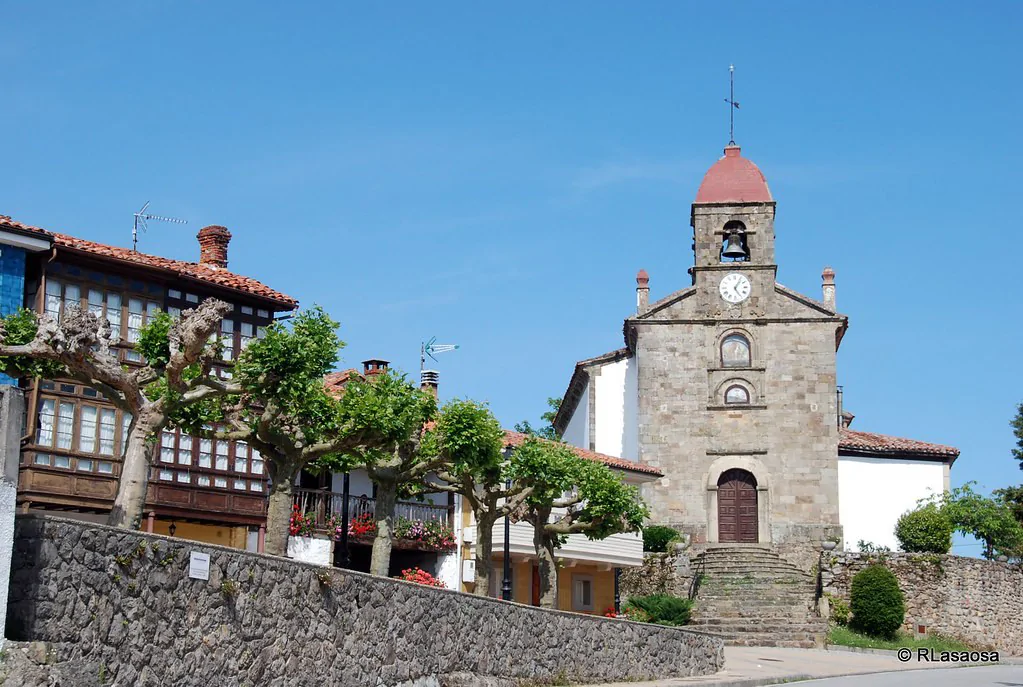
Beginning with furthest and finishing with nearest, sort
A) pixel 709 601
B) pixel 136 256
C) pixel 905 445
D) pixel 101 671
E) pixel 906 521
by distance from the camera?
pixel 905 445
pixel 906 521
pixel 709 601
pixel 136 256
pixel 101 671

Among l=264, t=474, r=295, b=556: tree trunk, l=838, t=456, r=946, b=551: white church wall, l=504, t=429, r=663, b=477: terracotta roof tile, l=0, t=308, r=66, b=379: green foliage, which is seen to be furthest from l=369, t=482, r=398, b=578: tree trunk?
l=838, t=456, r=946, b=551: white church wall

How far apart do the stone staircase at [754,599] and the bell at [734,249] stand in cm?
1029

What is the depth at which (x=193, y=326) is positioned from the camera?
17.9 m

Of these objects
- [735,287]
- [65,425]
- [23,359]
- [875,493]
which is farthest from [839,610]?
[23,359]

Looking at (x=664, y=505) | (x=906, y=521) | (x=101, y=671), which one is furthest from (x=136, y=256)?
(x=906, y=521)

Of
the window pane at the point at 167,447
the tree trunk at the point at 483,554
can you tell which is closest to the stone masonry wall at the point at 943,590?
the tree trunk at the point at 483,554

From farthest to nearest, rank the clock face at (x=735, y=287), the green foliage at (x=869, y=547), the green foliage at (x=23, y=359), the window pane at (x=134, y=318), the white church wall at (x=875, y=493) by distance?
the clock face at (x=735, y=287) → the white church wall at (x=875, y=493) → the green foliage at (x=869, y=547) → the window pane at (x=134, y=318) → the green foliage at (x=23, y=359)

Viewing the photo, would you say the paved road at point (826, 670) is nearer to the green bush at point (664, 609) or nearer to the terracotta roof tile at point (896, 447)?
the green bush at point (664, 609)

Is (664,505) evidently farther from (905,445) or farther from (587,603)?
(905,445)

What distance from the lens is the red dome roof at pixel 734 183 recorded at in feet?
154

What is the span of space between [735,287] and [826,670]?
19677mm

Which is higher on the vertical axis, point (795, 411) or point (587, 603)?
point (795, 411)

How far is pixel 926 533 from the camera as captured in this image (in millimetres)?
42812

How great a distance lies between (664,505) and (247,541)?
63.6 ft
